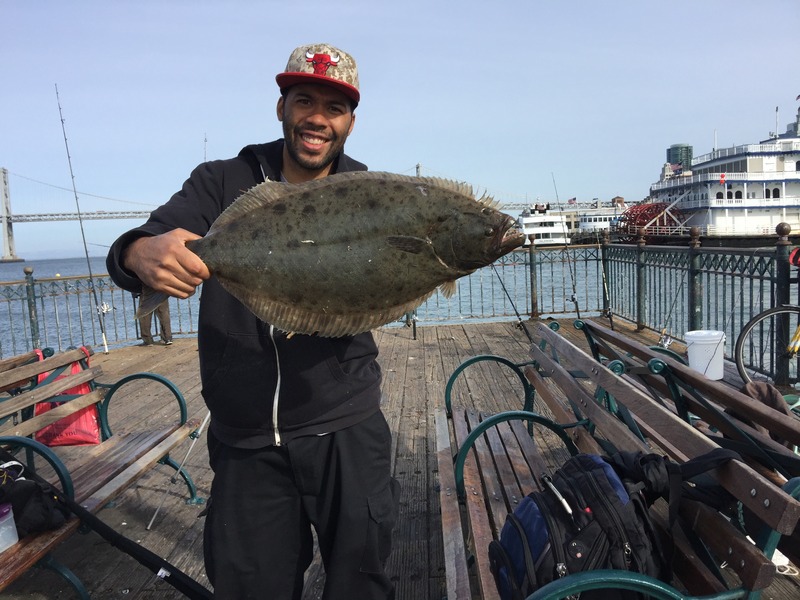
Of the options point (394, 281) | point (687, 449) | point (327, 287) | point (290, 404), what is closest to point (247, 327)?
point (290, 404)

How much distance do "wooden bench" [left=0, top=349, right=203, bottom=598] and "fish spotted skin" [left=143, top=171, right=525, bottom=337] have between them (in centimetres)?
171

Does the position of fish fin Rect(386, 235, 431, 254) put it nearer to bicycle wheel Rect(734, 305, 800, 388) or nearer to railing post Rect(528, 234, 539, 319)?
bicycle wheel Rect(734, 305, 800, 388)

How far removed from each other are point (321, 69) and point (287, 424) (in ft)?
4.17

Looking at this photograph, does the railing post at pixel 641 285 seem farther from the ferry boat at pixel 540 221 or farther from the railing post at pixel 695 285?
the railing post at pixel 695 285

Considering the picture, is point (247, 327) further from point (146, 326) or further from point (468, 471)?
point (146, 326)

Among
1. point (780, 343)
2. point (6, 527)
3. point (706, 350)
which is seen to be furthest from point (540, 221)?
point (6, 527)

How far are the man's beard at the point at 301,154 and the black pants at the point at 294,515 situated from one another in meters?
1.02

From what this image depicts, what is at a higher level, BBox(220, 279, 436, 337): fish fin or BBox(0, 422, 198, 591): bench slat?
BBox(220, 279, 436, 337): fish fin

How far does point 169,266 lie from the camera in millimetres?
1631

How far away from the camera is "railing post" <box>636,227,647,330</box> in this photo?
905cm

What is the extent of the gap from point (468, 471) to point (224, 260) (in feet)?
6.28

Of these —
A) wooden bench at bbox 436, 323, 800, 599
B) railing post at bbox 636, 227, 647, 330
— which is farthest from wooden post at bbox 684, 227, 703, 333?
wooden bench at bbox 436, 323, 800, 599

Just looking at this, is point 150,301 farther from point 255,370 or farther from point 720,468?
point 720,468

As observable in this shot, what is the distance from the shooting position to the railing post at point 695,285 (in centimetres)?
734
